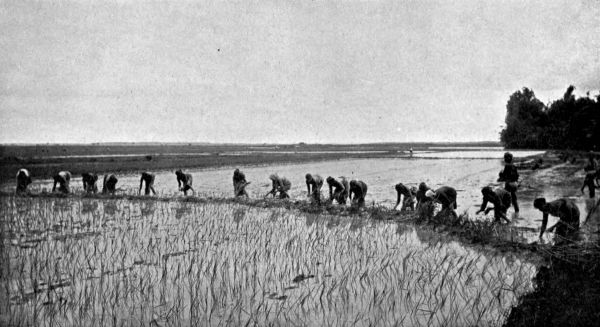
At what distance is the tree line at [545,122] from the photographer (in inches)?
1422

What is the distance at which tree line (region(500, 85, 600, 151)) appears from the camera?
1422 inches

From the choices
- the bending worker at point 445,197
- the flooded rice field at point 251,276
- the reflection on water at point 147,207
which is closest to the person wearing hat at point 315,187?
the flooded rice field at point 251,276

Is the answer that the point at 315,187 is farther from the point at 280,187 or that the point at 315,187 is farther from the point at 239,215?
the point at 239,215

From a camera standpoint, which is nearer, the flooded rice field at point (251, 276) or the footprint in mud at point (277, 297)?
Answer: the flooded rice field at point (251, 276)

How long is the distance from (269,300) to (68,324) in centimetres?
229

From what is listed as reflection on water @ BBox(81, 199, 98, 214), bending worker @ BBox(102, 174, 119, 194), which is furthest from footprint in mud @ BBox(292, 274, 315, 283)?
bending worker @ BBox(102, 174, 119, 194)

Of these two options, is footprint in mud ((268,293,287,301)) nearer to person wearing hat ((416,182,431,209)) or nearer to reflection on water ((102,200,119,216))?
person wearing hat ((416,182,431,209))

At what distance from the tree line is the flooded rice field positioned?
31363 mm

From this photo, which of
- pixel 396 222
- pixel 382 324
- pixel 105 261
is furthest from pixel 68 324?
pixel 396 222

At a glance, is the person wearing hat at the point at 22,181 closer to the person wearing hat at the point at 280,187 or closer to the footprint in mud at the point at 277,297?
the person wearing hat at the point at 280,187

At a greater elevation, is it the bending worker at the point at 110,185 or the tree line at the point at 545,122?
the tree line at the point at 545,122

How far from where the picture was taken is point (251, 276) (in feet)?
18.6

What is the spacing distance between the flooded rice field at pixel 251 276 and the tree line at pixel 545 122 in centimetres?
3136

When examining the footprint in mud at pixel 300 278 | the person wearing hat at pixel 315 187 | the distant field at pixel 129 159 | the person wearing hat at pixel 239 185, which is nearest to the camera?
the footprint in mud at pixel 300 278
